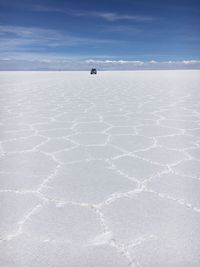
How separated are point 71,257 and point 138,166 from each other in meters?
1.54

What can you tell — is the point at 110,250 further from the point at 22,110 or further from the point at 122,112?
the point at 22,110

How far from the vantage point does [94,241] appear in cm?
182

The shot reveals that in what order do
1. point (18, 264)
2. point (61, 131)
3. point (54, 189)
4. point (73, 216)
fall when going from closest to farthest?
point (18, 264) → point (73, 216) → point (54, 189) → point (61, 131)

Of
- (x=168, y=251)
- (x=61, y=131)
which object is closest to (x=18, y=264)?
(x=168, y=251)

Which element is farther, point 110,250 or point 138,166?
point 138,166

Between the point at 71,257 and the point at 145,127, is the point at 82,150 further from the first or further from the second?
the point at 71,257

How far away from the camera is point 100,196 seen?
243 cm

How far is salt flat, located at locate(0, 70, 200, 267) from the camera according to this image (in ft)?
5.64

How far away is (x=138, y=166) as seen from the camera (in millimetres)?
3074

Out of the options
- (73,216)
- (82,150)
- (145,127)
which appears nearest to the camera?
(73,216)

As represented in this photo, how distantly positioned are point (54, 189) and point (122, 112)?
4007 mm

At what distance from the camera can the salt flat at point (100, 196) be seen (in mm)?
1718

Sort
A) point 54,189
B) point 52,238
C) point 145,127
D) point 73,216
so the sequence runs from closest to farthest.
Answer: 1. point 52,238
2. point 73,216
3. point 54,189
4. point 145,127

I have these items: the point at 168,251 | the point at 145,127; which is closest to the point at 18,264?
the point at 168,251
